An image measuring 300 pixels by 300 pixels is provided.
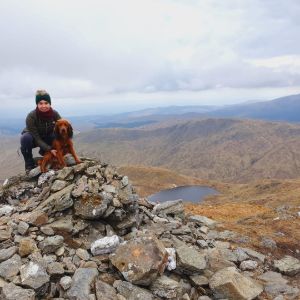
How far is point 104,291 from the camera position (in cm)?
1134

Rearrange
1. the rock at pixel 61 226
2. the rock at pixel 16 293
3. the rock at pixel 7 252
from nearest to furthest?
the rock at pixel 16 293, the rock at pixel 7 252, the rock at pixel 61 226

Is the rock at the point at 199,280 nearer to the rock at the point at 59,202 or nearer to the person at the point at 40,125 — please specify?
the rock at the point at 59,202

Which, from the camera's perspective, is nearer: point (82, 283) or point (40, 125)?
point (82, 283)

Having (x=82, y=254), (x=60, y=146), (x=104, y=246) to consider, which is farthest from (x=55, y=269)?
(x=60, y=146)

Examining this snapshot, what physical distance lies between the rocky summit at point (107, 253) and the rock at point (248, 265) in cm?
5

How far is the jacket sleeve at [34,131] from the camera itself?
16609 millimetres

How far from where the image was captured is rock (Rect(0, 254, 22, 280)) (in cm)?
1147

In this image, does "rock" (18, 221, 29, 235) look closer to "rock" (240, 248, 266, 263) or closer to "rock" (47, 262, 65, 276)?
"rock" (47, 262, 65, 276)

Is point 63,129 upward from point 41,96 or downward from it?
downward

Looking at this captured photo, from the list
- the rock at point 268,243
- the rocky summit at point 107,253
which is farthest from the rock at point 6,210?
the rock at point 268,243

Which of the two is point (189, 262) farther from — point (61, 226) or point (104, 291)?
point (61, 226)

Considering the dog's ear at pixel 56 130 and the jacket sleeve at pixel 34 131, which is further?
the jacket sleeve at pixel 34 131

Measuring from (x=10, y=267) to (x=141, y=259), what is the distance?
412 cm

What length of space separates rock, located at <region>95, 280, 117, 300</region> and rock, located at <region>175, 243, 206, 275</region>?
275 centimetres
